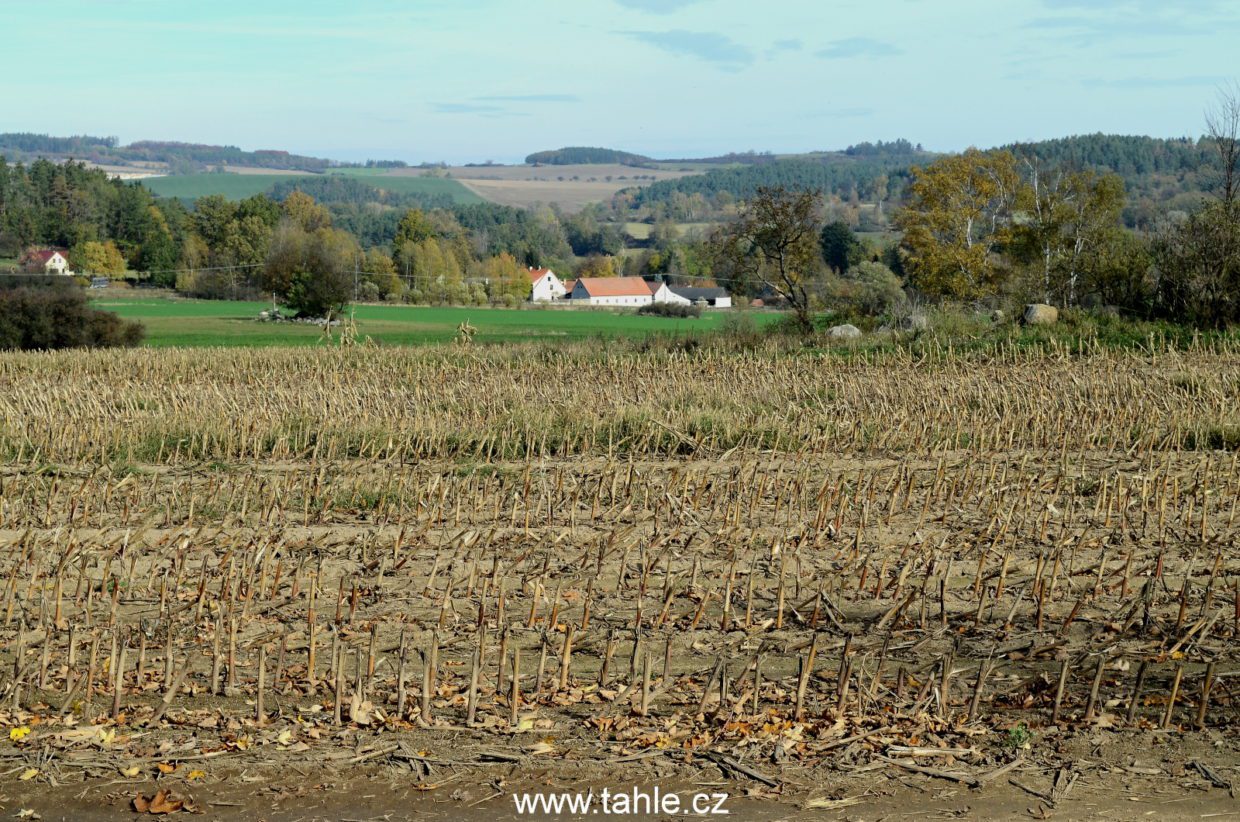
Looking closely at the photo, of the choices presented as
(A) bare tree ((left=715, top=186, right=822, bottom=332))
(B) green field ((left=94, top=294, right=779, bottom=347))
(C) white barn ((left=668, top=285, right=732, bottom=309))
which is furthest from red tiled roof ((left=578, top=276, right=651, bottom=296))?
(A) bare tree ((left=715, top=186, right=822, bottom=332))

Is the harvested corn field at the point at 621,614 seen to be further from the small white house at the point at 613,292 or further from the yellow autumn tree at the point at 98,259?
the yellow autumn tree at the point at 98,259

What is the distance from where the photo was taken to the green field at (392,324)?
53188 mm

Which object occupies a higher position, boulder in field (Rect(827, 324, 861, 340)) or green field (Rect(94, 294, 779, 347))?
boulder in field (Rect(827, 324, 861, 340))

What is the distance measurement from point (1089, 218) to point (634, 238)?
12841 centimetres

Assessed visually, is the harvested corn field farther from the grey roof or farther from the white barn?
the grey roof

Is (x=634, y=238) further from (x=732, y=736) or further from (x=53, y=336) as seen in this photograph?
(x=732, y=736)

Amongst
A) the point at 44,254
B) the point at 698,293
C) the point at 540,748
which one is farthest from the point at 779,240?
the point at 44,254

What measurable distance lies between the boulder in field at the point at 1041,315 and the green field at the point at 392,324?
36.2ft

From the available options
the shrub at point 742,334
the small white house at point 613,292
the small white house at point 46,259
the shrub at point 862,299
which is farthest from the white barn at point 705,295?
the shrub at point 742,334

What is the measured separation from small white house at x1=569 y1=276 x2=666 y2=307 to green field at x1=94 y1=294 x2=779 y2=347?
51.9 ft

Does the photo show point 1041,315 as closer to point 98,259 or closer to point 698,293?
point 698,293

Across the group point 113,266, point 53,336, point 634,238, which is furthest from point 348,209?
point 53,336

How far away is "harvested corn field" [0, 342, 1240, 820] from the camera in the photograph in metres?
6.16

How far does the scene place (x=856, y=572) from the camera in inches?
383
